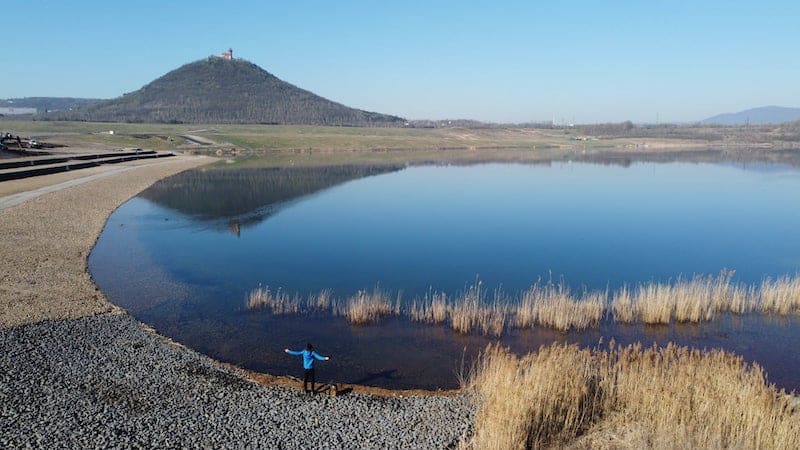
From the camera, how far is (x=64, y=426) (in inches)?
380

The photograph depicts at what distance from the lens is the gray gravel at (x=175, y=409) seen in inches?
376

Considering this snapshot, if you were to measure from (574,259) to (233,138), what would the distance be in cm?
10437

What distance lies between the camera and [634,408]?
9812 millimetres

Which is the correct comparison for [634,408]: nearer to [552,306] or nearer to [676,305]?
[552,306]

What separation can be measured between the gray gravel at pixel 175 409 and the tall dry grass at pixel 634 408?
1.27m

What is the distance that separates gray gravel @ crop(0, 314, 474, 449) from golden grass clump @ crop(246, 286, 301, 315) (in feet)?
14.7

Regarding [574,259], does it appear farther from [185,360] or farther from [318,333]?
[185,360]

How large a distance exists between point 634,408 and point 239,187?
160ft

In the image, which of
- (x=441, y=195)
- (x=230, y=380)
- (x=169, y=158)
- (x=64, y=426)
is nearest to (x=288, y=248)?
(x=230, y=380)

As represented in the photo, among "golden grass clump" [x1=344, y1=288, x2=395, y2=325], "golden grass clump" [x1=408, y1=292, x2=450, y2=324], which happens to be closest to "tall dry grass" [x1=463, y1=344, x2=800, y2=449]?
"golden grass clump" [x1=408, y1=292, x2=450, y2=324]

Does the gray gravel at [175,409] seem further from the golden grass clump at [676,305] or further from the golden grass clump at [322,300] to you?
the golden grass clump at [676,305]

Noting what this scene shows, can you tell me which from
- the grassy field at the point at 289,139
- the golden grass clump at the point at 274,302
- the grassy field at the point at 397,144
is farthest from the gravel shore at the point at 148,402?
the grassy field at the point at 289,139

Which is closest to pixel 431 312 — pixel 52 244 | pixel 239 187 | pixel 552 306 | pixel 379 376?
pixel 552 306

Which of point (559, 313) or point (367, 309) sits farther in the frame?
point (367, 309)
